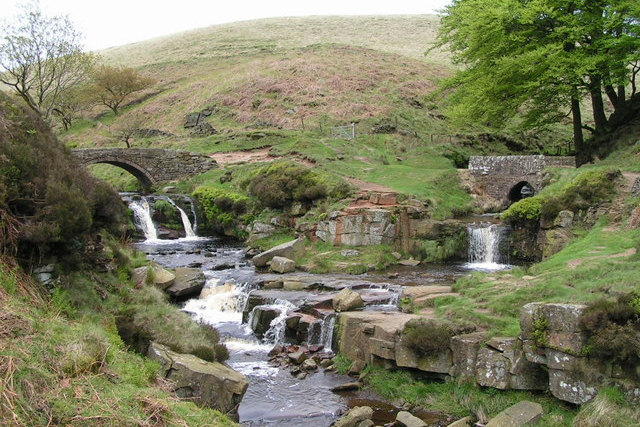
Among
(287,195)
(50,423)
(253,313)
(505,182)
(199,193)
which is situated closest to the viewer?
(50,423)

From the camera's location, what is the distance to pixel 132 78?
5459 cm

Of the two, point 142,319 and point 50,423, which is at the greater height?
point 50,423

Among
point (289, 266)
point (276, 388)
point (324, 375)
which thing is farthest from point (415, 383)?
point (289, 266)

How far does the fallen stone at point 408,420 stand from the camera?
8.61 m

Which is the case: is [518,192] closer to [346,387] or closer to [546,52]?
[546,52]

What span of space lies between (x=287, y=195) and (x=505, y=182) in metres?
11.2

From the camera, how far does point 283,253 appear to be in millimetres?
19312

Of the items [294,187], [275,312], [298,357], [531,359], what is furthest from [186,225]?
[531,359]

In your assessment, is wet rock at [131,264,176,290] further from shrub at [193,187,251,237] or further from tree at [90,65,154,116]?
tree at [90,65,154,116]

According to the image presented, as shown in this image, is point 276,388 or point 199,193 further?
point 199,193

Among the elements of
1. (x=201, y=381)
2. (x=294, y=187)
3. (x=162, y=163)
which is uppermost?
(x=162, y=163)

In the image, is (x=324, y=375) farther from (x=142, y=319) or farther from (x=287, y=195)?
(x=287, y=195)

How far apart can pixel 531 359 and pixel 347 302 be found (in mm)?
5405

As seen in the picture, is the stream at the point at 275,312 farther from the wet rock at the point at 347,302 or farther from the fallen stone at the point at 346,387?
the wet rock at the point at 347,302
